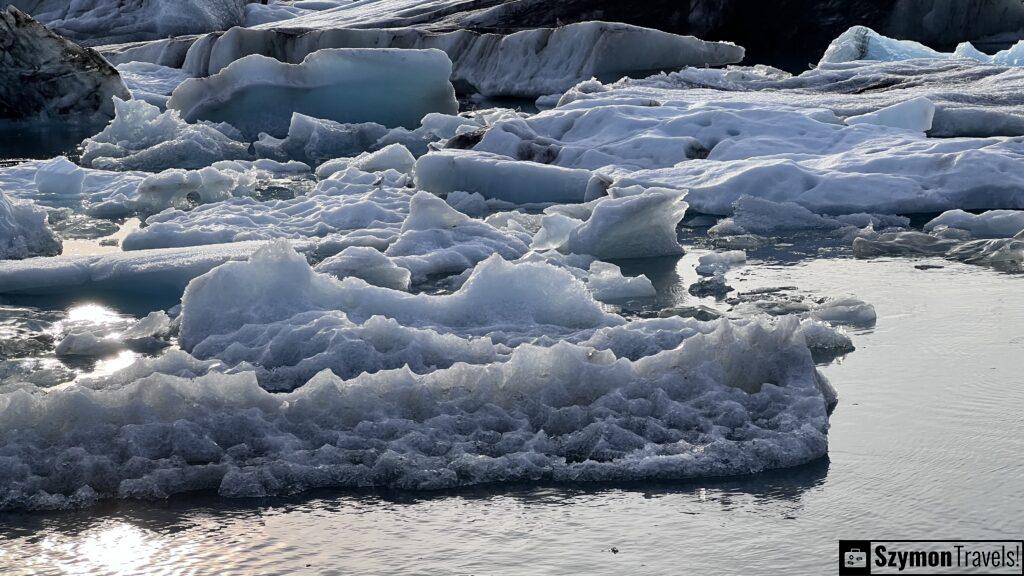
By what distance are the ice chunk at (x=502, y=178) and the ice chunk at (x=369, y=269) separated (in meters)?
2.62

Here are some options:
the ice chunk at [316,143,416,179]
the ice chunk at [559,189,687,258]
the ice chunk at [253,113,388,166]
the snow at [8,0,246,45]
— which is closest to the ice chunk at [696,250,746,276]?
the ice chunk at [559,189,687,258]

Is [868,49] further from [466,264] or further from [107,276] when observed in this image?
[107,276]

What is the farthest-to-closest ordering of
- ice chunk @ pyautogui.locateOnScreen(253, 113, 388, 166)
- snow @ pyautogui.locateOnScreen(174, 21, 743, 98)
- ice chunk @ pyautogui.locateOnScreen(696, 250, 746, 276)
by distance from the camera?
snow @ pyautogui.locateOnScreen(174, 21, 743, 98), ice chunk @ pyautogui.locateOnScreen(253, 113, 388, 166), ice chunk @ pyautogui.locateOnScreen(696, 250, 746, 276)

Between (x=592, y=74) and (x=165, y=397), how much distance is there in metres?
14.2

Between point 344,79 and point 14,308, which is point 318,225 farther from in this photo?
point 344,79

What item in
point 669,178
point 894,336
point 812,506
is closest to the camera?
point 812,506

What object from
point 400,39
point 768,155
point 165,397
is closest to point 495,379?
point 165,397

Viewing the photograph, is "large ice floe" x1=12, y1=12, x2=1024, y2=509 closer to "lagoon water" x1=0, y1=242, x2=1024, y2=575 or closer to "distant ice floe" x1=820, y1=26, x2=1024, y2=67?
"lagoon water" x1=0, y1=242, x2=1024, y2=575

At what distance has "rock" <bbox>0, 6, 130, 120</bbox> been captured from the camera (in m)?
15.7

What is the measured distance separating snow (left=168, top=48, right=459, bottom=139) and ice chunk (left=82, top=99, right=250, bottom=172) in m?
0.69

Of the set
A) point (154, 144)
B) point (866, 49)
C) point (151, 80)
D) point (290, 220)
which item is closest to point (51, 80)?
point (151, 80)

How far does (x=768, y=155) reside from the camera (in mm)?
9109

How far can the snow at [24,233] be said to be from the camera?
705cm

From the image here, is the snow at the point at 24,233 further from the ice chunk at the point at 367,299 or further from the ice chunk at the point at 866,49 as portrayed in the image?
the ice chunk at the point at 866,49
